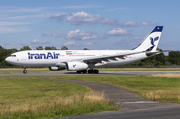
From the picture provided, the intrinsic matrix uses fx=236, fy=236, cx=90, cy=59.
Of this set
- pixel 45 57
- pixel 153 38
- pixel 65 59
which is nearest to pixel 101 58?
pixel 65 59

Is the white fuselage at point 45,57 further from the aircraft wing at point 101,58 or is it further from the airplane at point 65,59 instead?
the aircraft wing at point 101,58

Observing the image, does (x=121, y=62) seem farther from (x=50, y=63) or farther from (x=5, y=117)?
(x=5, y=117)

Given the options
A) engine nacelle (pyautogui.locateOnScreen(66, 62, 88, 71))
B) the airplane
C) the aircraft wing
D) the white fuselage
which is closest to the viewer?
engine nacelle (pyautogui.locateOnScreen(66, 62, 88, 71))

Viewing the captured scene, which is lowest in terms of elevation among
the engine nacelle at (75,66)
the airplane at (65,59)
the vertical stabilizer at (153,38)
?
the engine nacelle at (75,66)

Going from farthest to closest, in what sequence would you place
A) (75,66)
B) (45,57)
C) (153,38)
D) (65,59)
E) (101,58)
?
(153,38) < (65,59) < (45,57) < (101,58) < (75,66)

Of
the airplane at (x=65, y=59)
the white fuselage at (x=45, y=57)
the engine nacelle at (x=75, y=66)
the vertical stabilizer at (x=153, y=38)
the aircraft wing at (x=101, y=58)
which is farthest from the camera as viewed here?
the vertical stabilizer at (x=153, y=38)

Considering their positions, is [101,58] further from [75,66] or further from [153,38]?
[153,38]

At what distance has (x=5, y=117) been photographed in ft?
36.5

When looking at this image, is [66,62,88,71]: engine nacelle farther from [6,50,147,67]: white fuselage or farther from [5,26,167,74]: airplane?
[6,50,147,67]: white fuselage

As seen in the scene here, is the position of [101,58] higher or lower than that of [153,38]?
lower

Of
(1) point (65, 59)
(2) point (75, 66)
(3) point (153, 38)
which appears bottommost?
(2) point (75, 66)

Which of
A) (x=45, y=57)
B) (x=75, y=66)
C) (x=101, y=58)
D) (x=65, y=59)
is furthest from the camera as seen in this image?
(x=65, y=59)

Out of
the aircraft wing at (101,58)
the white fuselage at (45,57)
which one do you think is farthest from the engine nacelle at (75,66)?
the white fuselage at (45,57)

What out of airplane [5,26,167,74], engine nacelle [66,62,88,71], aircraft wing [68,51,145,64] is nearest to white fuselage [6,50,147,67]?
airplane [5,26,167,74]
